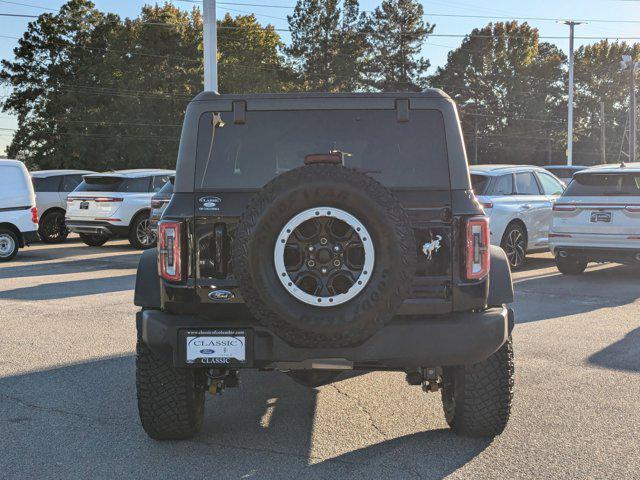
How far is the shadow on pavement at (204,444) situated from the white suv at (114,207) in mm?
11263

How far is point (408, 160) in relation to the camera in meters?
3.97

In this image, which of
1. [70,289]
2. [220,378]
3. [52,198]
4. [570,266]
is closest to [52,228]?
[52,198]

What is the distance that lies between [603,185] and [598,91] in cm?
7718

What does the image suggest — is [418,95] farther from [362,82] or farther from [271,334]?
[362,82]

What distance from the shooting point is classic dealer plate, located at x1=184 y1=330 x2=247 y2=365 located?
3682 millimetres

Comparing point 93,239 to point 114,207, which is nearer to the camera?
point 114,207

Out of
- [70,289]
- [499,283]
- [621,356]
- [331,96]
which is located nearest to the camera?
[331,96]

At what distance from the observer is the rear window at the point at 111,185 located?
1656 centimetres

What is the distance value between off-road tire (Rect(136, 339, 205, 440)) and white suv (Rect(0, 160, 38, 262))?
37.5 feet

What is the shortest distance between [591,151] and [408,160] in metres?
84.5

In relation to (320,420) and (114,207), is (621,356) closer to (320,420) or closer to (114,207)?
(320,420)

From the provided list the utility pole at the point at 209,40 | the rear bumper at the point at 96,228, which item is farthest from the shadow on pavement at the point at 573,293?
the rear bumper at the point at 96,228

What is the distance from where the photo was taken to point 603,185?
424 inches

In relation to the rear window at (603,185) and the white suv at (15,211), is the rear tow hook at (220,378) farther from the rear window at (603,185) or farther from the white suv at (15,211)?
the white suv at (15,211)
